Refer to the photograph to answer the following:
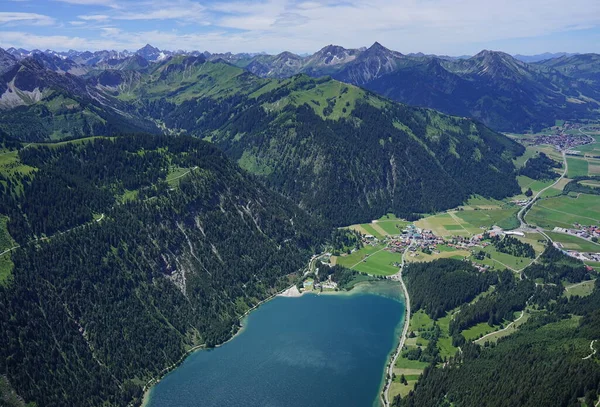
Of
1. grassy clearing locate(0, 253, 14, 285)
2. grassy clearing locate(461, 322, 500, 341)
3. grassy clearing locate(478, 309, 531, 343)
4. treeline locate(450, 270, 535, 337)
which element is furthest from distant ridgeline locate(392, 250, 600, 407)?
grassy clearing locate(0, 253, 14, 285)

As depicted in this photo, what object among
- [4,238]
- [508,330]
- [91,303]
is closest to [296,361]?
[91,303]

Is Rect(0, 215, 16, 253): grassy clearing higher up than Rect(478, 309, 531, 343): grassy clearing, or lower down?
higher up

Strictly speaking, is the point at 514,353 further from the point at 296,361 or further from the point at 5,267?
the point at 5,267

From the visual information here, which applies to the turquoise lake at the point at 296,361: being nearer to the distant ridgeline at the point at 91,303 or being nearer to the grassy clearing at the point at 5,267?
the distant ridgeline at the point at 91,303

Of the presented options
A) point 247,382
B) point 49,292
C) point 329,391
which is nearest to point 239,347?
point 247,382

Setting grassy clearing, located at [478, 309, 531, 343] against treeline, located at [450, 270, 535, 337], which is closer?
grassy clearing, located at [478, 309, 531, 343]

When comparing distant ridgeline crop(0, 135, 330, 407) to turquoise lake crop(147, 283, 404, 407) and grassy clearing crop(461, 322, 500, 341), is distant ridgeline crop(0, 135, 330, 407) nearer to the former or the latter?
turquoise lake crop(147, 283, 404, 407)
